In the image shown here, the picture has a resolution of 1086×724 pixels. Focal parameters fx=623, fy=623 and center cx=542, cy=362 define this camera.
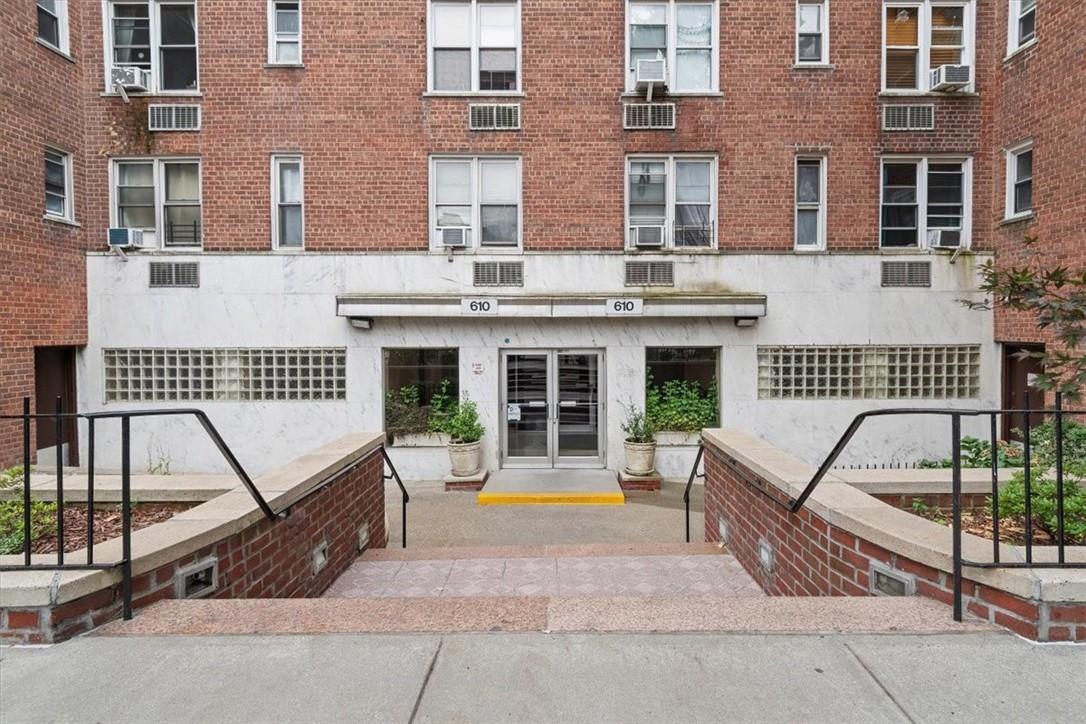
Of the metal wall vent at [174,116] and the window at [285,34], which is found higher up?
the window at [285,34]

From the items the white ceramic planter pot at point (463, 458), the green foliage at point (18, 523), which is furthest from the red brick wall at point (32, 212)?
the white ceramic planter pot at point (463, 458)

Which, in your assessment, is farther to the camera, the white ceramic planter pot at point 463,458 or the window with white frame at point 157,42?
the window with white frame at point 157,42

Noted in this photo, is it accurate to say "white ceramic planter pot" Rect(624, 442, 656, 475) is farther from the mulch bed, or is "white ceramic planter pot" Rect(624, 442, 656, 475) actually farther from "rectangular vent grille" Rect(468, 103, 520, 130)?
the mulch bed

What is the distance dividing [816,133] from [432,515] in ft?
30.3

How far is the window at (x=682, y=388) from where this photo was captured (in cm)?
1124

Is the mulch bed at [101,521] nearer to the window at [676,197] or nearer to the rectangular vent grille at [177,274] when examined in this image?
the rectangular vent grille at [177,274]

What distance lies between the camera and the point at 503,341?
11148 millimetres

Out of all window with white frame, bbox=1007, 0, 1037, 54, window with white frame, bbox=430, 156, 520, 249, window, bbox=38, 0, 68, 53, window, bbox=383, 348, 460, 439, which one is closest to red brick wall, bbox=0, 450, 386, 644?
window, bbox=383, 348, 460, 439

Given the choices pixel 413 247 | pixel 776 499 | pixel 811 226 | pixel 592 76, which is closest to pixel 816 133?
pixel 811 226

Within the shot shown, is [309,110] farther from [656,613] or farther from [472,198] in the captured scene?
[656,613]

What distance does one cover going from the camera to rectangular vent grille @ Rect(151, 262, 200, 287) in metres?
11.0

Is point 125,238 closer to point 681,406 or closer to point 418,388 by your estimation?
point 418,388

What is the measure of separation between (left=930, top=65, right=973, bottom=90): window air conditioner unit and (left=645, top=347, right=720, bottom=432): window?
6.00m

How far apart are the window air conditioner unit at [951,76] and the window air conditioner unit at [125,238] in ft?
46.9
